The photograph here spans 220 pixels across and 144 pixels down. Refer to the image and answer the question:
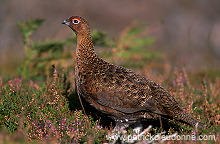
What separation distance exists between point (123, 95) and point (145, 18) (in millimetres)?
14401

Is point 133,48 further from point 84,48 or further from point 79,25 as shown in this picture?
point 84,48

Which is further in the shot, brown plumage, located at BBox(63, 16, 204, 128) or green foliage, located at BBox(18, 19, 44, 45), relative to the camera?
green foliage, located at BBox(18, 19, 44, 45)

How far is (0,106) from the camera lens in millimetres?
5223

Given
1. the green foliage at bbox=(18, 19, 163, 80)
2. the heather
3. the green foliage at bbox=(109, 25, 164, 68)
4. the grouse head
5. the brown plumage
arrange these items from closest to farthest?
1. the heather
2. the brown plumage
3. the grouse head
4. the green foliage at bbox=(18, 19, 163, 80)
5. the green foliage at bbox=(109, 25, 164, 68)

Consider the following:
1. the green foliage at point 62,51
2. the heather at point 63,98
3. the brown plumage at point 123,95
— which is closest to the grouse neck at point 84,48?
the brown plumage at point 123,95

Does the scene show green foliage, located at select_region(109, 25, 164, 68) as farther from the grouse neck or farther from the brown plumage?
the brown plumage

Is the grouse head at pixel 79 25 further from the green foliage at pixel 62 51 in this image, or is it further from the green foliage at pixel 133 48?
the green foliage at pixel 133 48

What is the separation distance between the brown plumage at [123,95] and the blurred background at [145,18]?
27.8 feet

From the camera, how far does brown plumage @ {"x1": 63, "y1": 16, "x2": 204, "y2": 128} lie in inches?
202

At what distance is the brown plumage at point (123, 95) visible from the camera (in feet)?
16.9

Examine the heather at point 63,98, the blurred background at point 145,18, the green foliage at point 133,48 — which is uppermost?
the blurred background at point 145,18

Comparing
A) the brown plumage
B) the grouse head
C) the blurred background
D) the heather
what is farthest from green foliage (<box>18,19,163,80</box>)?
the blurred background

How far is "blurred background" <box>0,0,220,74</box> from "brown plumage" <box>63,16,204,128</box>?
27.8 feet

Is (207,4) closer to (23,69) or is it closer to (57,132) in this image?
(23,69)
